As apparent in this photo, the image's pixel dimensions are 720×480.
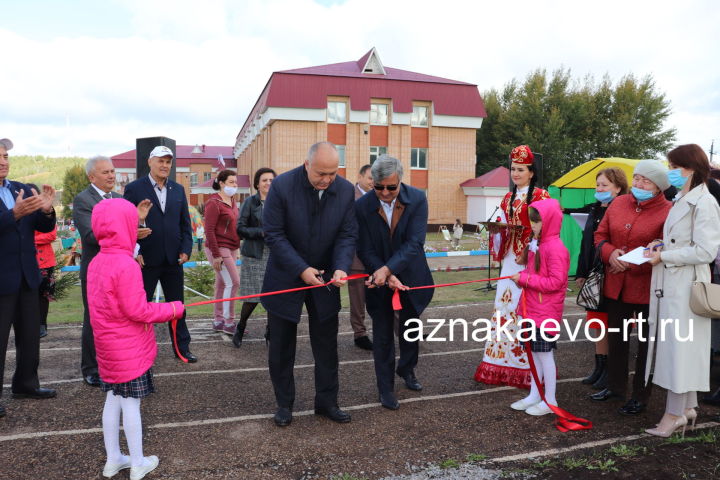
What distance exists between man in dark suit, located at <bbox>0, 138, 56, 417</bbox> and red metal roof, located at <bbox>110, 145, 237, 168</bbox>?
57550 millimetres

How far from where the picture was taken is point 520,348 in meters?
4.96

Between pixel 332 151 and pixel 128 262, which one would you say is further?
pixel 332 151

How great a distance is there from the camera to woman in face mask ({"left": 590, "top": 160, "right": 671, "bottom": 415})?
4.22 meters

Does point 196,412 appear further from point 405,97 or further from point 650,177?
point 405,97

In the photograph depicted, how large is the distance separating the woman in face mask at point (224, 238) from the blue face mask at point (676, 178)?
16.2 ft

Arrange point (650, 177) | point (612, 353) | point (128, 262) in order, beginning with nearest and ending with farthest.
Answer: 1. point (128, 262)
2. point (650, 177)
3. point (612, 353)

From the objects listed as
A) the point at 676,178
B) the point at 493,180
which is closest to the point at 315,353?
the point at 676,178

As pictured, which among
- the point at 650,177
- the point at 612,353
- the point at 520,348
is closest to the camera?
the point at 650,177

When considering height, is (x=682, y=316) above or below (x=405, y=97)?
below

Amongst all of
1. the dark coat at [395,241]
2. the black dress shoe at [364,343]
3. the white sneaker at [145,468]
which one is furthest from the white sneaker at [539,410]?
the white sneaker at [145,468]

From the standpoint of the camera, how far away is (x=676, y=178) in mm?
3994

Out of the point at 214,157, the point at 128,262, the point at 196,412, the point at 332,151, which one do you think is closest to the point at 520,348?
the point at 332,151

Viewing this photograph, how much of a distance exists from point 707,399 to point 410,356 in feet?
8.72

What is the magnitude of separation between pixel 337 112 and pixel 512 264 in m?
29.2
